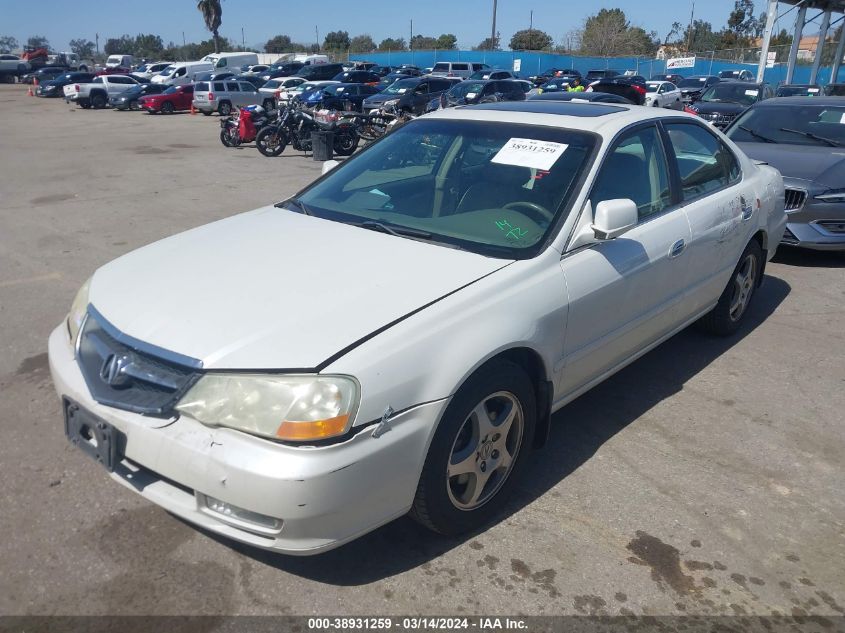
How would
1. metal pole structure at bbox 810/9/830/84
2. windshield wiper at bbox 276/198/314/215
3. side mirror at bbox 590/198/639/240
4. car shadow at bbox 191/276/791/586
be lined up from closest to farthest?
car shadow at bbox 191/276/791/586 → side mirror at bbox 590/198/639/240 → windshield wiper at bbox 276/198/314/215 → metal pole structure at bbox 810/9/830/84

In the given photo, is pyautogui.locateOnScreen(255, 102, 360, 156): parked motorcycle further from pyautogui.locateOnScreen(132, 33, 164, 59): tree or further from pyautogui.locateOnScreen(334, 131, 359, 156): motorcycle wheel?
pyautogui.locateOnScreen(132, 33, 164, 59): tree

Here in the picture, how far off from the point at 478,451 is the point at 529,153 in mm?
1559

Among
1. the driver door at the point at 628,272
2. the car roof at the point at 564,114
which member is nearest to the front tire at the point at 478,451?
the driver door at the point at 628,272

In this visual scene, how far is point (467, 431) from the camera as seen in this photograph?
278cm

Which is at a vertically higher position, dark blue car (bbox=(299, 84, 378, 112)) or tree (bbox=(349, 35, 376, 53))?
tree (bbox=(349, 35, 376, 53))

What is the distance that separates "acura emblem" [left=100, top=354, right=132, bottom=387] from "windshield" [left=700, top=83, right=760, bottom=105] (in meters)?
16.1

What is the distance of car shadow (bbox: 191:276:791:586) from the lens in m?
2.73

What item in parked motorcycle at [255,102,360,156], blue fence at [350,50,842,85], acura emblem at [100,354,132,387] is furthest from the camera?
blue fence at [350,50,842,85]

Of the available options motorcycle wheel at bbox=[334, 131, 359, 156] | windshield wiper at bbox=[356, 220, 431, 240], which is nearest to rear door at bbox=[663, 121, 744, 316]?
windshield wiper at bbox=[356, 220, 431, 240]

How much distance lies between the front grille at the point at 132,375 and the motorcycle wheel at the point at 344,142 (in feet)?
43.9

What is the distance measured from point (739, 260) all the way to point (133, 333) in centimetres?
394

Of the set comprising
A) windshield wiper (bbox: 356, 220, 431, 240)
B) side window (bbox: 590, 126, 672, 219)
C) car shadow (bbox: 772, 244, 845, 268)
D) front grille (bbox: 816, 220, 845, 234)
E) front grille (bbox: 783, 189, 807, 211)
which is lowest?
car shadow (bbox: 772, 244, 845, 268)

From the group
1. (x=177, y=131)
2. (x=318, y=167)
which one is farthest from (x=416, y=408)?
(x=177, y=131)

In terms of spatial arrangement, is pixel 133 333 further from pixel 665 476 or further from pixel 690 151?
pixel 690 151
